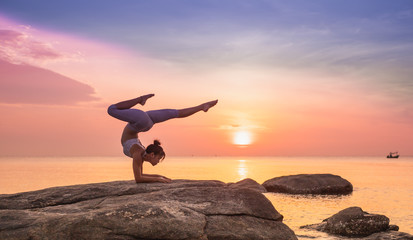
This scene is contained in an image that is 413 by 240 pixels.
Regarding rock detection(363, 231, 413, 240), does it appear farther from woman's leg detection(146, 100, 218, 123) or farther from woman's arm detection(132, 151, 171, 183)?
woman's arm detection(132, 151, 171, 183)

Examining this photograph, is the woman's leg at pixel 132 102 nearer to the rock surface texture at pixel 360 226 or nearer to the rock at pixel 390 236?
the rock surface texture at pixel 360 226

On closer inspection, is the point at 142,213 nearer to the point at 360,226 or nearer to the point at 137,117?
the point at 137,117

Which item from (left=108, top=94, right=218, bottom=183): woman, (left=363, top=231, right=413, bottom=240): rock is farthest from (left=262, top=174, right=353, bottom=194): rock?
(left=108, top=94, right=218, bottom=183): woman

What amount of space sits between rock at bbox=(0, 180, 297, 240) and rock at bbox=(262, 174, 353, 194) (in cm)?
1834

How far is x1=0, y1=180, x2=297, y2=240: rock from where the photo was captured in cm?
790

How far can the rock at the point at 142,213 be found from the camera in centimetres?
790

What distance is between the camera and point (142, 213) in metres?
8.23

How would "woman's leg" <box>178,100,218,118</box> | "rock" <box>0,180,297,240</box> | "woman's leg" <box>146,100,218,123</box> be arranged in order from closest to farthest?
"rock" <box>0,180,297,240</box> < "woman's leg" <box>146,100,218,123</box> < "woman's leg" <box>178,100,218,118</box>

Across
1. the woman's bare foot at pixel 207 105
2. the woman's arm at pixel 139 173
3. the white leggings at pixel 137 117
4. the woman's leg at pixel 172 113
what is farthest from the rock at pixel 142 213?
the woman's bare foot at pixel 207 105

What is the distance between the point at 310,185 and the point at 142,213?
23146 millimetres

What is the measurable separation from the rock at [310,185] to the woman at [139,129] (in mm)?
18962

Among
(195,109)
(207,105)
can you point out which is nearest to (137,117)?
(195,109)

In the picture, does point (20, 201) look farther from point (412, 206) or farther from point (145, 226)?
point (412, 206)

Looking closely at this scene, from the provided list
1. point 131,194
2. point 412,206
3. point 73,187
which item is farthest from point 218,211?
point 412,206
